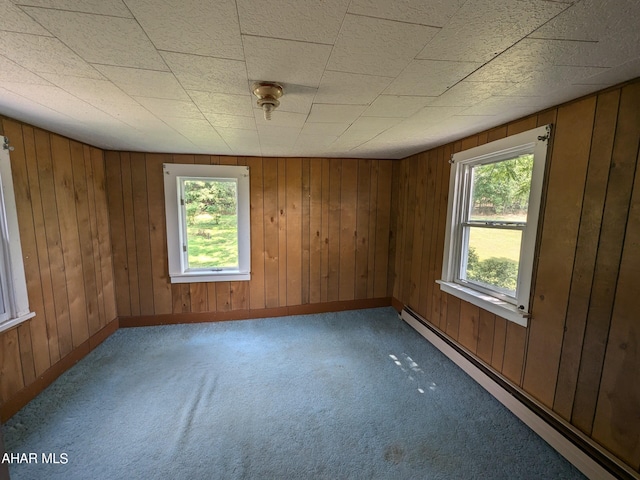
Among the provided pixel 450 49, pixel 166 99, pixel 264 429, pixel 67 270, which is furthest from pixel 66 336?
pixel 450 49

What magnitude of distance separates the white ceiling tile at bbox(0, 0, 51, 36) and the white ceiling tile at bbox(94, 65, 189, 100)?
0.24 metres

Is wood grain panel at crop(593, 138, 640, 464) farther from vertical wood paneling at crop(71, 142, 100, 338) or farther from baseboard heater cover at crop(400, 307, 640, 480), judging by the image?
vertical wood paneling at crop(71, 142, 100, 338)

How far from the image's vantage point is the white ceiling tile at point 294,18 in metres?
0.76

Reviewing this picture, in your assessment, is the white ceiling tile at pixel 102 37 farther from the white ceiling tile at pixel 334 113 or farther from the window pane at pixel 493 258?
the window pane at pixel 493 258

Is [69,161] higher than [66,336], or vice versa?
[69,161]

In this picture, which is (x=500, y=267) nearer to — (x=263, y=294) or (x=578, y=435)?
(x=578, y=435)

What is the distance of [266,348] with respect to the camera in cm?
269

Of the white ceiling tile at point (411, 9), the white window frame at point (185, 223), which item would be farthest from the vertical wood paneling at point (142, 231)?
the white ceiling tile at point (411, 9)

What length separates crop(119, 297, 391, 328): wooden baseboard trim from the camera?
Answer: 10.3ft

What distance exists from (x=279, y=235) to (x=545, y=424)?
287 centimetres

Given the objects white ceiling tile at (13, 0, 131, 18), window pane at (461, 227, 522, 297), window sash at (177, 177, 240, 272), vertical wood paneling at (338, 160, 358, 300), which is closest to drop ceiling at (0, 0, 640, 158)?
white ceiling tile at (13, 0, 131, 18)

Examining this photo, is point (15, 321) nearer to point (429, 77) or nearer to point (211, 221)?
point (211, 221)

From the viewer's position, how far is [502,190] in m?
2.05

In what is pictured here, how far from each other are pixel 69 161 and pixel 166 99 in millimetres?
1678
